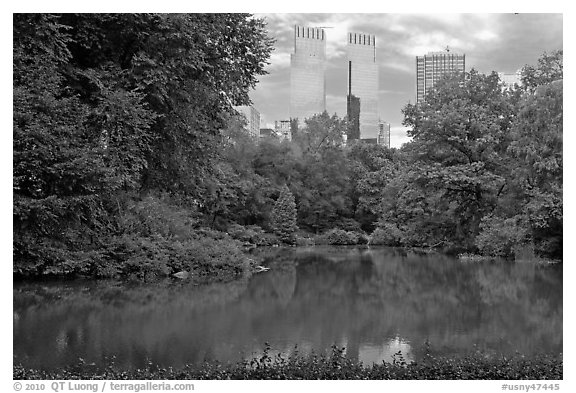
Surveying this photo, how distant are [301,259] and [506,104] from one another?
898 cm

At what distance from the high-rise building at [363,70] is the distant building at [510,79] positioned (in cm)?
772

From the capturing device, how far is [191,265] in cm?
1297

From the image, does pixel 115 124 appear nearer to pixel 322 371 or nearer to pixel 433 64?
pixel 322 371

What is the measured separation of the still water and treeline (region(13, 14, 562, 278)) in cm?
96

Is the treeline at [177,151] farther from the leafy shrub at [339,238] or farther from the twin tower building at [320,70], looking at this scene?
the leafy shrub at [339,238]

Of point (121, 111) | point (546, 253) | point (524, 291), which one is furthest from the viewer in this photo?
point (546, 253)

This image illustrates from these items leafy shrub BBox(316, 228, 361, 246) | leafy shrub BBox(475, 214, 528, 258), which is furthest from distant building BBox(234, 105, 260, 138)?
leafy shrub BBox(475, 214, 528, 258)

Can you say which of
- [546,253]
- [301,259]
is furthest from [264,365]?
[301,259]

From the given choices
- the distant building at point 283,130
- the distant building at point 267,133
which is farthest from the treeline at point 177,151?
the distant building at point 267,133

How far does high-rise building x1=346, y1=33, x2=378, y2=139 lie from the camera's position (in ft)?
30.1

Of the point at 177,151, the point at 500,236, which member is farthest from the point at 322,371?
the point at 500,236

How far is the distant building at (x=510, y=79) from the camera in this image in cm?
1819

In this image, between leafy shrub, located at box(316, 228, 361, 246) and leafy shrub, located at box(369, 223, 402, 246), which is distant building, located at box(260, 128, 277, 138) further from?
leafy shrub, located at box(369, 223, 402, 246)
